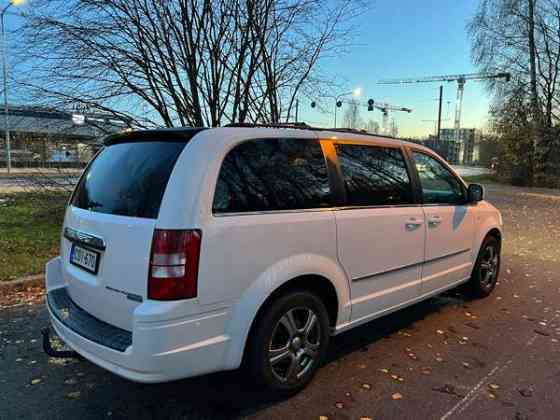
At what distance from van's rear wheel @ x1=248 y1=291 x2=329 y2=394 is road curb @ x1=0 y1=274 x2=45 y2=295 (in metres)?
3.70

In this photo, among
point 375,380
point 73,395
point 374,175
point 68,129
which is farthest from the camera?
point 68,129

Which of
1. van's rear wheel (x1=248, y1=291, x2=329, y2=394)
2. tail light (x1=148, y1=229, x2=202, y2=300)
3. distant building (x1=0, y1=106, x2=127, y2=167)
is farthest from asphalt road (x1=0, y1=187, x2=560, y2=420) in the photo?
distant building (x1=0, y1=106, x2=127, y2=167)

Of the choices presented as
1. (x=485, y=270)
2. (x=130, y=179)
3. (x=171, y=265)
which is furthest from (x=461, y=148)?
(x=171, y=265)

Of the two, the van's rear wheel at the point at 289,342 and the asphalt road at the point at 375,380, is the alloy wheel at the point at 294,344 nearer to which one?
the van's rear wheel at the point at 289,342

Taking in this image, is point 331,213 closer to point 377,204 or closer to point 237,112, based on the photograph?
point 377,204

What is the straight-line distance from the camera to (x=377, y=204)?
3.44 metres

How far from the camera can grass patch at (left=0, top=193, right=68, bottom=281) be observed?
18.6 ft

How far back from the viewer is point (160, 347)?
2.29m

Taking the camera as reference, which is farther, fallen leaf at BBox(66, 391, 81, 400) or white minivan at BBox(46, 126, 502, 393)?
fallen leaf at BBox(66, 391, 81, 400)

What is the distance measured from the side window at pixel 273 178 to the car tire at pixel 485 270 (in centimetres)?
273

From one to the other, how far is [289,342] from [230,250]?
0.86 metres

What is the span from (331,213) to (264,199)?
0.57m

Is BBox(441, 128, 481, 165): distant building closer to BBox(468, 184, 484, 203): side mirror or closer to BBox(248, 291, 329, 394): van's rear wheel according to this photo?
BBox(468, 184, 484, 203): side mirror

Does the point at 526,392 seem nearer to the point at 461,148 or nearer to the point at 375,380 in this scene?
the point at 375,380
